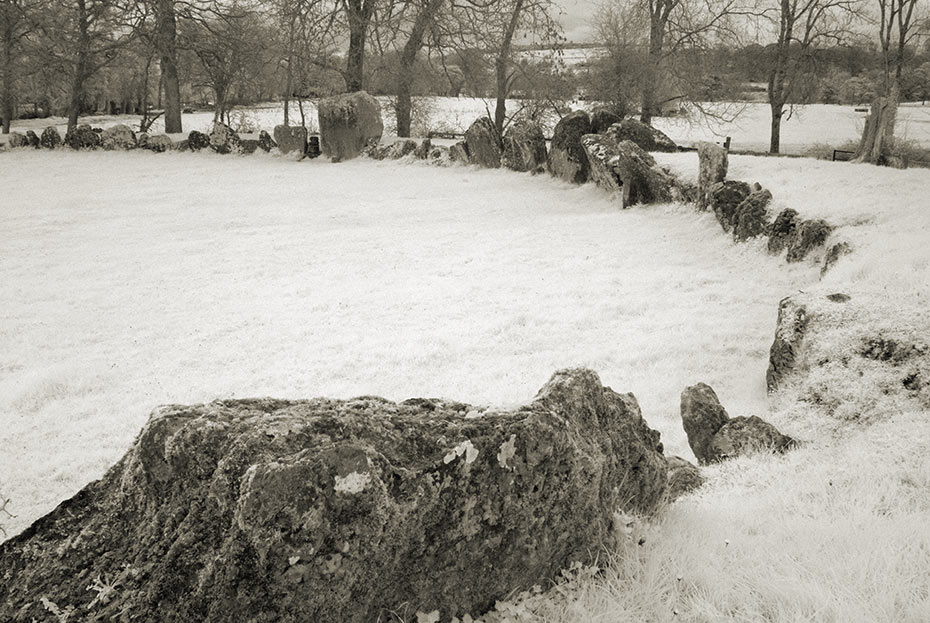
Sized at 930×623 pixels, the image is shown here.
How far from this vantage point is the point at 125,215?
13.4 meters

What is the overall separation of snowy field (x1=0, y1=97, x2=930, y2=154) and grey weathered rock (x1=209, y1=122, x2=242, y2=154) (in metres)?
7.15

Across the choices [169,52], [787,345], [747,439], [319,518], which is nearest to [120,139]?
[169,52]

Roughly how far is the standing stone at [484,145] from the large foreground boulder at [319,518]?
15.9 m

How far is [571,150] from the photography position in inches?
581

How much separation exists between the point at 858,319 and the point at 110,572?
5.29m

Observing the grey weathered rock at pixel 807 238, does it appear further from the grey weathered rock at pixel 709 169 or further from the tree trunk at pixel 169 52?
the tree trunk at pixel 169 52

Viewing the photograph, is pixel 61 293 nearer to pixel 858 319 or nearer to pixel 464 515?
pixel 464 515

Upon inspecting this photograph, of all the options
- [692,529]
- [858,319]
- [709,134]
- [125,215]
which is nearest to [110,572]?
[692,529]

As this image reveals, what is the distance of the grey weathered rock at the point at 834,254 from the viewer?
7383 mm

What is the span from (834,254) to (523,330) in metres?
3.81

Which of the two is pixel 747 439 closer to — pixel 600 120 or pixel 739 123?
pixel 600 120

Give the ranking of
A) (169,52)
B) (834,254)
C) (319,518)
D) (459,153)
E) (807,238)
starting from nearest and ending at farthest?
1. (319,518)
2. (834,254)
3. (807,238)
4. (459,153)
5. (169,52)

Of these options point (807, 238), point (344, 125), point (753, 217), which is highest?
point (344, 125)

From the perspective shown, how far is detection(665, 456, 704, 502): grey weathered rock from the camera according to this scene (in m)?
3.29
